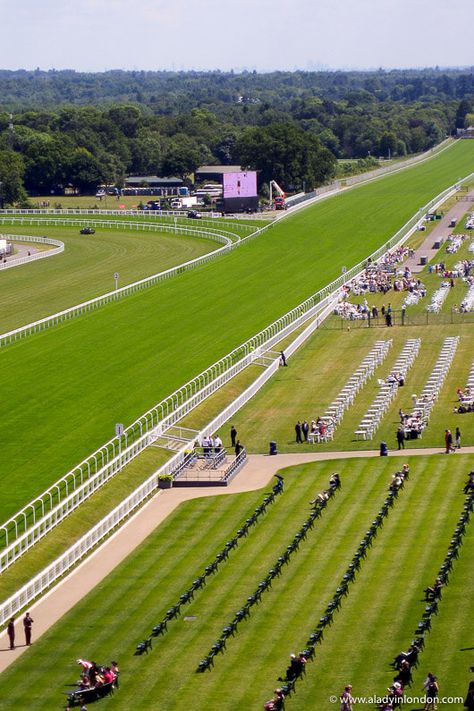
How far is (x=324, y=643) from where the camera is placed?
110 ft

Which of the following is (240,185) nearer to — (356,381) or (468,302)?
(468,302)

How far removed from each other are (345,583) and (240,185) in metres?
102

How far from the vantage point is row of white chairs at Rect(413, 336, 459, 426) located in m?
56.4

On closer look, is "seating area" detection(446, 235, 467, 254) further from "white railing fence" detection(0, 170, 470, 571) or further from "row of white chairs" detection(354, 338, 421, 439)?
"row of white chairs" detection(354, 338, 421, 439)

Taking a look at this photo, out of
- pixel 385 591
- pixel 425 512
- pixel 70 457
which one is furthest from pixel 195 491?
pixel 385 591

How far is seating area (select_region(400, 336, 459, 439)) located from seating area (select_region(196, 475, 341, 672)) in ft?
24.2

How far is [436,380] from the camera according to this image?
62062 millimetres

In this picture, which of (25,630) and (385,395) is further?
(385,395)

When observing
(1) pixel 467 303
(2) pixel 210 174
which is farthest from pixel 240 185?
(1) pixel 467 303

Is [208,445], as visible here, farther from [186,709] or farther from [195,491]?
[186,709]

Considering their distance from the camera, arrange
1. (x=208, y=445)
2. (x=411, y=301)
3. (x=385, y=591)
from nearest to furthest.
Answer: (x=385, y=591) → (x=208, y=445) → (x=411, y=301)

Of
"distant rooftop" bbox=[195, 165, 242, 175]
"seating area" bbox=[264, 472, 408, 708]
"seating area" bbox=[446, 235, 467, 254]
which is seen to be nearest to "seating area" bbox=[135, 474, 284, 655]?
"seating area" bbox=[264, 472, 408, 708]

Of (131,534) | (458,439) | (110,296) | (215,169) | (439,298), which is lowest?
(215,169)

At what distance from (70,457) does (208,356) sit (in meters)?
20.0
